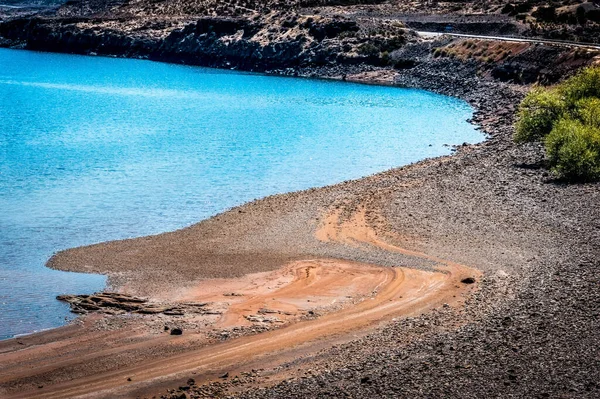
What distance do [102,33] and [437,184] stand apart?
12519cm

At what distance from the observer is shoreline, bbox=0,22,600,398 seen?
18.3 m

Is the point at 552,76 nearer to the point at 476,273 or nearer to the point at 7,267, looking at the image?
the point at 476,273

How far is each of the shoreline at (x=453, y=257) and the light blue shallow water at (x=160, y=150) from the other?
2.67 metres

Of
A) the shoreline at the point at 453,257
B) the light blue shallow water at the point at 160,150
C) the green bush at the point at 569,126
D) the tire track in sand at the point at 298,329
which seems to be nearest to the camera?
the shoreline at the point at 453,257

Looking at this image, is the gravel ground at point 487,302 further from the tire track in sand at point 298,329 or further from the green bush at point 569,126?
the green bush at point 569,126

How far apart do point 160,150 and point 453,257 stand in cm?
3077

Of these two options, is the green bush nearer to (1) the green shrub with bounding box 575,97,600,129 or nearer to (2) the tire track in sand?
(1) the green shrub with bounding box 575,97,600,129

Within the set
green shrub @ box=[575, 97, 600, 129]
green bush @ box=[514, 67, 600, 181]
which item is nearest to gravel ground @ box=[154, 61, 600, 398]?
green bush @ box=[514, 67, 600, 181]

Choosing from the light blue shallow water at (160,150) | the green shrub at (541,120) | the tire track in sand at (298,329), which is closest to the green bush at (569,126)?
the green shrub at (541,120)

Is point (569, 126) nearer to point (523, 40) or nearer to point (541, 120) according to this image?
point (541, 120)

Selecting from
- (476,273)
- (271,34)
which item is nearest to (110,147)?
(476,273)

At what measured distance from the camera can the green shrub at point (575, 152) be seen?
122 ft

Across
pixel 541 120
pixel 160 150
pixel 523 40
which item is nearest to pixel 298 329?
pixel 541 120

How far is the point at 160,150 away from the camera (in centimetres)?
5431
